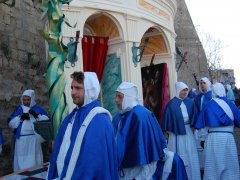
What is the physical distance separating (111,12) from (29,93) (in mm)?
2596

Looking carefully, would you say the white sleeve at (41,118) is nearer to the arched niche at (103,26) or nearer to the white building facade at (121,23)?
the white building facade at (121,23)

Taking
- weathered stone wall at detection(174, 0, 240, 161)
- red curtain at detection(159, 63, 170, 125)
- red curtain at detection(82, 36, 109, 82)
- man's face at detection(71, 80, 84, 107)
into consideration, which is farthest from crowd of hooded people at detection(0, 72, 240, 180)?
weathered stone wall at detection(174, 0, 240, 161)

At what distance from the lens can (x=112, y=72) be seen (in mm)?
9070

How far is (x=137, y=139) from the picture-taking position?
13.4ft

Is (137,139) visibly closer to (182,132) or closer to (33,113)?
(182,132)

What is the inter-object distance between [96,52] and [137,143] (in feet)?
16.9

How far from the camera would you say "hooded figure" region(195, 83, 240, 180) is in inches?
242

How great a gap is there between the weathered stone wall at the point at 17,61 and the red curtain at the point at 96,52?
2.33 m

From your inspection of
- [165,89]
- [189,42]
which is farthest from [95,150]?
[189,42]

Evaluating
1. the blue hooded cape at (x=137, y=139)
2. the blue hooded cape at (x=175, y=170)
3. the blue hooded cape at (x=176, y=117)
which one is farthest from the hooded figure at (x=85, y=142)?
the blue hooded cape at (x=176, y=117)

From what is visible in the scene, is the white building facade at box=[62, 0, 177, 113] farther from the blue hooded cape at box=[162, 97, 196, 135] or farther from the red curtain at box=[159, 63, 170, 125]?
the blue hooded cape at box=[162, 97, 196, 135]

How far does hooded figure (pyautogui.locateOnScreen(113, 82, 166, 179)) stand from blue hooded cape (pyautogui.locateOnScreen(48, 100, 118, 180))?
91 centimetres

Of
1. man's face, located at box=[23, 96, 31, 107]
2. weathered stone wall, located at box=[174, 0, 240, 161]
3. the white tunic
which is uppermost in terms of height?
weathered stone wall, located at box=[174, 0, 240, 161]

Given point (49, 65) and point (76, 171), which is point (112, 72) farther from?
point (76, 171)
